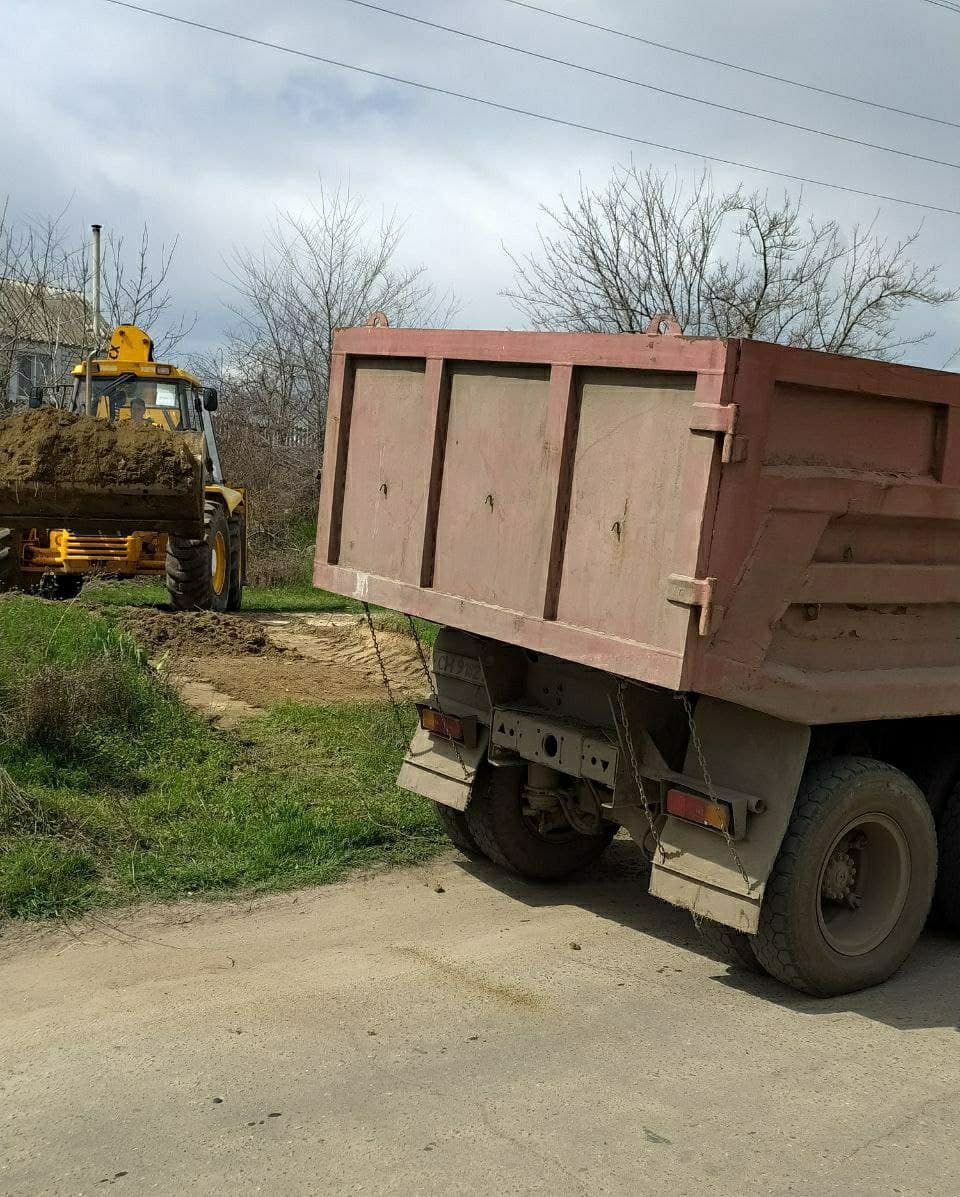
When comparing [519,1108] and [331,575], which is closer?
[519,1108]

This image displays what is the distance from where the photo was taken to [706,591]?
4.15m

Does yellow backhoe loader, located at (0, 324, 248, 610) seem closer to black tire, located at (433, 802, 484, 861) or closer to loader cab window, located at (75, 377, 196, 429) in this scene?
loader cab window, located at (75, 377, 196, 429)

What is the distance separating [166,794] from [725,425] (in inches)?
152

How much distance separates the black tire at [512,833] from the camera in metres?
5.92

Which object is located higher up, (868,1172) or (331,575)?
(331,575)

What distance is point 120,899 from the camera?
17.8 feet

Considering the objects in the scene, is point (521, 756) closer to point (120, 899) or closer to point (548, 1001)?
point (548, 1001)

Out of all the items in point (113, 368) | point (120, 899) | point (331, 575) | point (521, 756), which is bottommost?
point (120, 899)

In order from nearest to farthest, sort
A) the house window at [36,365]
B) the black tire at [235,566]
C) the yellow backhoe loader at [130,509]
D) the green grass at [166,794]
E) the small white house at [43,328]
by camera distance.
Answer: the green grass at [166,794], the yellow backhoe loader at [130,509], the black tire at [235,566], the small white house at [43,328], the house window at [36,365]

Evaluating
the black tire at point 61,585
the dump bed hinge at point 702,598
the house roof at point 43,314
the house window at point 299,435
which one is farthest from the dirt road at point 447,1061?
the house window at point 299,435

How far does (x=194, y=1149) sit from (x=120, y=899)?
2086 millimetres

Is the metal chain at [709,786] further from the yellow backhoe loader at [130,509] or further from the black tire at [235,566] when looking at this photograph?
the black tire at [235,566]

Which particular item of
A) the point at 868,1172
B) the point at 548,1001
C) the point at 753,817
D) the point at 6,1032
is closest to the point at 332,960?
the point at 548,1001

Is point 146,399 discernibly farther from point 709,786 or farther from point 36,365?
point 36,365
